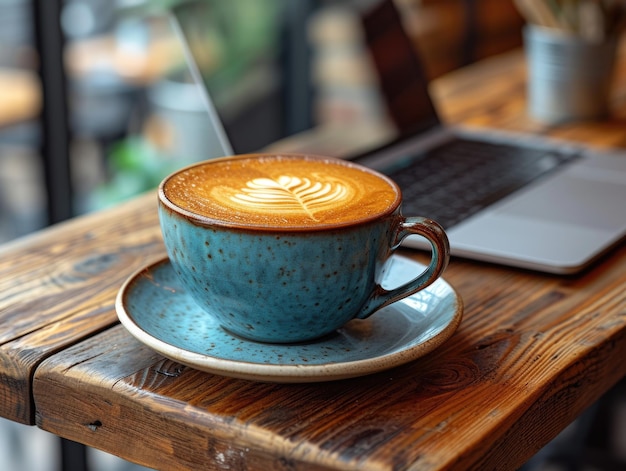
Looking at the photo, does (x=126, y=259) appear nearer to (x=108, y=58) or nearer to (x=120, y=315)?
(x=120, y=315)

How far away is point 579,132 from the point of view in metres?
1.31

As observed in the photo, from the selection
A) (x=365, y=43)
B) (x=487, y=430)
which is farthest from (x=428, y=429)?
(x=365, y=43)

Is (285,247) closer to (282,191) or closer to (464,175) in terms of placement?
(282,191)

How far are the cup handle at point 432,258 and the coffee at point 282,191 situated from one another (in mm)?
20

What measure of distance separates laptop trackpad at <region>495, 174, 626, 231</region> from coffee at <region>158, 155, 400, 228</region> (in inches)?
12.0

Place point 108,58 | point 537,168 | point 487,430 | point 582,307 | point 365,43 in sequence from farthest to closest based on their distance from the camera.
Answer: point 108,58
point 365,43
point 537,168
point 582,307
point 487,430

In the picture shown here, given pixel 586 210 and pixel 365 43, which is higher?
pixel 365 43

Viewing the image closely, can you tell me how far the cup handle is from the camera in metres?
0.59

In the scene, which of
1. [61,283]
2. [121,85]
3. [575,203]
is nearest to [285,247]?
[61,283]

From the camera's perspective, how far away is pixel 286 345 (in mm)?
589

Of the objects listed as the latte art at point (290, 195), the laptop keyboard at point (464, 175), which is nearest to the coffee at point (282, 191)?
the latte art at point (290, 195)

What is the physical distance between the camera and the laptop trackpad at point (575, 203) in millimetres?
883

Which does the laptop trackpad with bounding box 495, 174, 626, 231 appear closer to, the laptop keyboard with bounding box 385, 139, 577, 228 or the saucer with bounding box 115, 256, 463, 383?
the laptop keyboard with bounding box 385, 139, 577, 228

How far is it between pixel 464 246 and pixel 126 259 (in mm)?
294
